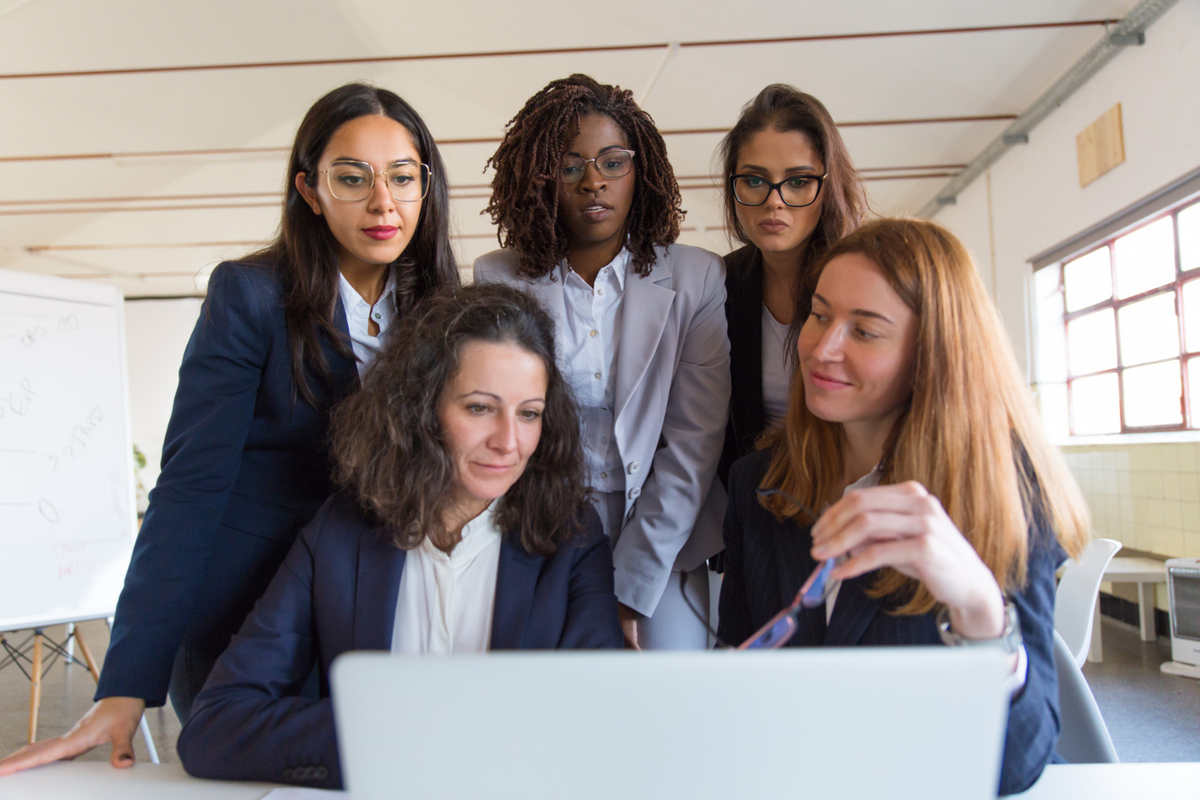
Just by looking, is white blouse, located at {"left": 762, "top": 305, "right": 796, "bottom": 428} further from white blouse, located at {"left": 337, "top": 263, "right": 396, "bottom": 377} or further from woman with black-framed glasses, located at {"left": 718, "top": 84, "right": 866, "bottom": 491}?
white blouse, located at {"left": 337, "top": 263, "right": 396, "bottom": 377}

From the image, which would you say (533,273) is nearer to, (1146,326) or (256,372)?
(256,372)

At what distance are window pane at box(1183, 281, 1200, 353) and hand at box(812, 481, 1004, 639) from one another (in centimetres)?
462

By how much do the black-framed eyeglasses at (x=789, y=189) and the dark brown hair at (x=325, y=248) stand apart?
26.3 inches

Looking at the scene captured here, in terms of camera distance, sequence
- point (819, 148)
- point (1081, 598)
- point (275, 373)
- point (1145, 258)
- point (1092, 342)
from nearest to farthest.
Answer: point (275, 373) → point (819, 148) → point (1081, 598) → point (1145, 258) → point (1092, 342)

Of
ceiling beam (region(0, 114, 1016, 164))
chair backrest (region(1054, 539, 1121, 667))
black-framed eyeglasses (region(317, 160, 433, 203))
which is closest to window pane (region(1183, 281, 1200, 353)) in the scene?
ceiling beam (region(0, 114, 1016, 164))

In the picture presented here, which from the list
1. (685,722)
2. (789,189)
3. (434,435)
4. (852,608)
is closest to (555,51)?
(789,189)

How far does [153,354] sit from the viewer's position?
460 inches

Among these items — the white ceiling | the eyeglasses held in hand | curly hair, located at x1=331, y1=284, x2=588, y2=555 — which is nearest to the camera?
the eyeglasses held in hand

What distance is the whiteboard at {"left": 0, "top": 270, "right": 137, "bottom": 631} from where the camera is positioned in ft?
9.48

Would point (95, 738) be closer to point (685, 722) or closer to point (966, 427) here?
point (685, 722)

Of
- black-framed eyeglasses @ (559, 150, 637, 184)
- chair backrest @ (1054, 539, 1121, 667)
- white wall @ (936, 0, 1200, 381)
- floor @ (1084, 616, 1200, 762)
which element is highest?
white wall @ (936, 0, 1200, 381)

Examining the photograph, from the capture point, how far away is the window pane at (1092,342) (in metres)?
5.48

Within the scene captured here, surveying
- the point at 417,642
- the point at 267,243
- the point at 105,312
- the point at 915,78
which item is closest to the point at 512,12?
the point at 915,78

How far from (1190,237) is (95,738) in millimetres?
5248
